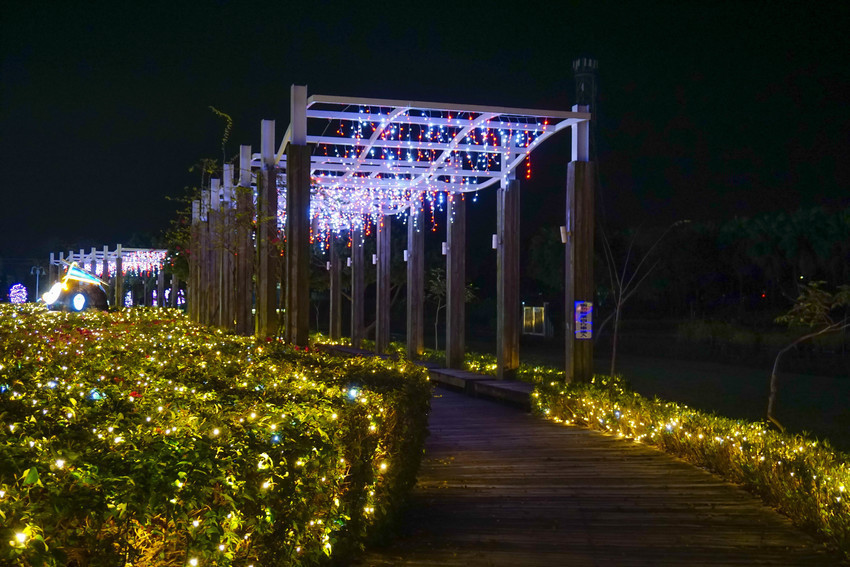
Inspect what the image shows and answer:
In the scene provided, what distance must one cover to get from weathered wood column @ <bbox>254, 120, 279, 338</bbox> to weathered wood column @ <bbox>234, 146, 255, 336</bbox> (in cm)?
208

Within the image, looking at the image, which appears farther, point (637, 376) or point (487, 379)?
point (637, 376)

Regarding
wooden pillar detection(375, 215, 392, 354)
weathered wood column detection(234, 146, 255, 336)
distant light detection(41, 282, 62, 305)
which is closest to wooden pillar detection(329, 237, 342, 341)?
wooden pillar detection(375, 215, 392, 354)

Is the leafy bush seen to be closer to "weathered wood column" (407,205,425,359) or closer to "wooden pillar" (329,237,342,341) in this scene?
"weathered wood column" (407,205,425,359)

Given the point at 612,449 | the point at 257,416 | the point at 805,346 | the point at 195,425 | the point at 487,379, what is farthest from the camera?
the point at 805,346

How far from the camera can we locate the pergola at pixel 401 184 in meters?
11.8

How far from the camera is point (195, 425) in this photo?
417 cm

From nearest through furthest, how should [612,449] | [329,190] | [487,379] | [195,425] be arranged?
1. [195,425]
2. [612,449]
3. [487,379]
4. [329,190]

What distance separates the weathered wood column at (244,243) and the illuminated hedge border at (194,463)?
10.1 metres

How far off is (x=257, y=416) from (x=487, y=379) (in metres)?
10.8

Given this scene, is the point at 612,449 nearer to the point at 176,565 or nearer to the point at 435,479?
the point at 435,479

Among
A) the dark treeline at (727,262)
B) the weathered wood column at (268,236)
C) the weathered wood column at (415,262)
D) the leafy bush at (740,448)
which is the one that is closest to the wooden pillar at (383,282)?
the weathered wood column at (415,262)

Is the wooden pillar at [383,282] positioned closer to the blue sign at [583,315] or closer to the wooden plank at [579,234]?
the wooden plank at [579,234]

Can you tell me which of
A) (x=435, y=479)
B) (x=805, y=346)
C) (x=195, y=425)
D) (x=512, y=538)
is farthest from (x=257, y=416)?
(x=805, y=346)

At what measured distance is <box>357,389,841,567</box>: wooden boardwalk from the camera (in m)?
5.50
